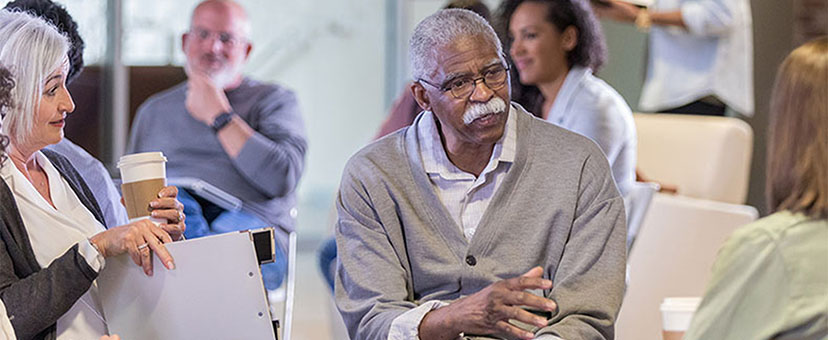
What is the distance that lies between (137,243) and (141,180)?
6.7 inches

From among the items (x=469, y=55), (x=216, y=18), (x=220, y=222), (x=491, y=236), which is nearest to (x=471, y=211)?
(x=491, y=236)

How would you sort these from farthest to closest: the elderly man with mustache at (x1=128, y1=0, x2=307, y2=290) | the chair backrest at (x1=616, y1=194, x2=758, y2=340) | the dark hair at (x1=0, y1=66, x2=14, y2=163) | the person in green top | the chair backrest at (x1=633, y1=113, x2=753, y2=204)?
the chair backrest at (x1=633, y1=113, x2=753, y2=204)
the elderly man with mustache at (x1=128, y1=0, x2=307, y2=290)
the chair backrest at (x1=616, y1=194, x2=758, y2=340)
the dark hair at (x1=0, y1=66, x2=14, y2=163)
the person in green top

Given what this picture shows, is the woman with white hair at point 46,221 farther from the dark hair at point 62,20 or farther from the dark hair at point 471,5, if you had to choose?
the dark hair at point 471,5

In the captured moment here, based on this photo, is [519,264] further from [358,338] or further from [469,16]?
[469,16]

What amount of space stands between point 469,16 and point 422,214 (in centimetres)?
42

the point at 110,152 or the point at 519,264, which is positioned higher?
the point at 519,264

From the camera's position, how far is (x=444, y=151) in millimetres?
2201

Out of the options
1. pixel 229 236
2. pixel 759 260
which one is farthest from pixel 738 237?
pixel 229 236

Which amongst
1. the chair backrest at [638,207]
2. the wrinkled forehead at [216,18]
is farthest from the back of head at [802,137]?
the wrinkled forehead at [216,18]

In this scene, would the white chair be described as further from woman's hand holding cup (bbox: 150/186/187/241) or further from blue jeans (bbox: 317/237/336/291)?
woman's hand holding cup (bbox: 150/186/187/241)

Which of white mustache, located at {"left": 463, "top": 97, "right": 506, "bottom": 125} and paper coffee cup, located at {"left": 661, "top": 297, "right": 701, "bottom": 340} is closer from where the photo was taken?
white mustache, located at {"left": 463, "top": 97, "right": 506, "bottom": 125}

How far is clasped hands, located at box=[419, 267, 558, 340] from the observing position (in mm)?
1838

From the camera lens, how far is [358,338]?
2104 mm

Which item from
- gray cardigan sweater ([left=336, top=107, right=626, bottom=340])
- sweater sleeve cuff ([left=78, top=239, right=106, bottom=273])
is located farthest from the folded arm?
sweater sleeve cuff ([left=78, top=239, right=106, bottom=273])
